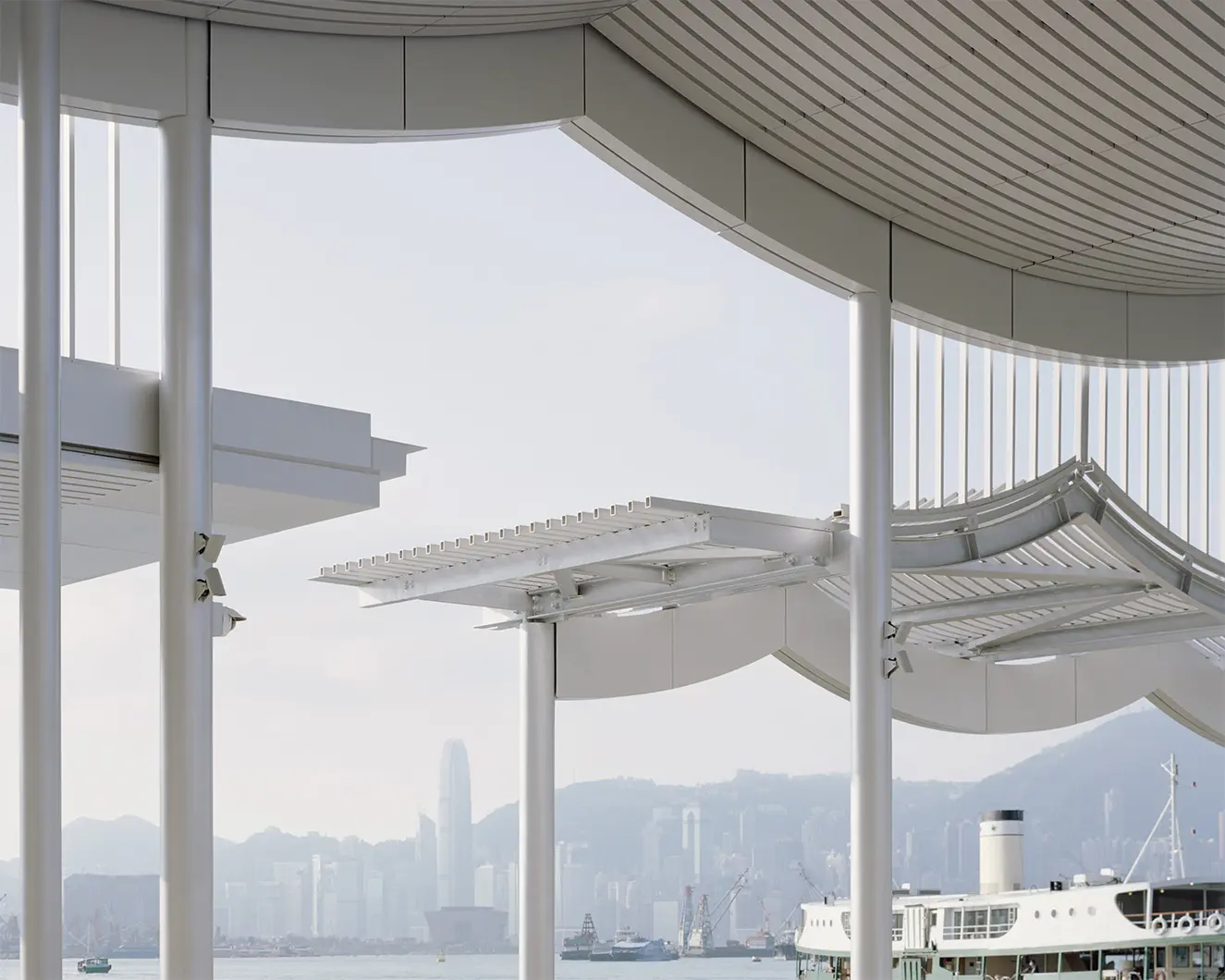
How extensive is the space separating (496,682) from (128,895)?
25.4 m

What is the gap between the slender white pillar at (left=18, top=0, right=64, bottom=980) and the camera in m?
7.33

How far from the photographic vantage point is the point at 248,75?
8.83 m

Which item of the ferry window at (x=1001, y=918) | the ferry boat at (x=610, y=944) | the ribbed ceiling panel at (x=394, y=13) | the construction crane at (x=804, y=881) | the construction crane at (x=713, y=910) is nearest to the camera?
the ribbed ceiling panel at (x=394, y=13)

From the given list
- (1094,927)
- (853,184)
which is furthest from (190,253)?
(1094,927)

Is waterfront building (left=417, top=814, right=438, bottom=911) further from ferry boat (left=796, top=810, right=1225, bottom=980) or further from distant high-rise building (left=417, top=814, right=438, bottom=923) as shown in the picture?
ferry boat (left=796, top=810, right=1225, bottom=980)

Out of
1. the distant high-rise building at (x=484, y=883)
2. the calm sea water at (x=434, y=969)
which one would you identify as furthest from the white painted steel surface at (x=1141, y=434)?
the distant high-rise building at (x=484, y=883)

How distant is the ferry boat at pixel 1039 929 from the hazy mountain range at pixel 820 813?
4720 cm

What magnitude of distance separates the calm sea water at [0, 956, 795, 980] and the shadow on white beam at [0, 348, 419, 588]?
6094 cm

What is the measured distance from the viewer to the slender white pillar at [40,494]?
289 inches

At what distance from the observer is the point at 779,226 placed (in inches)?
472

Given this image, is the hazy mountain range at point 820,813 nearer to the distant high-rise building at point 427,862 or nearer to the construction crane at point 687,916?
the distant high-rise building at point 427,862

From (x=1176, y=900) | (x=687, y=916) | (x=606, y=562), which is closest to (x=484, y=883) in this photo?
(x=687, y=916)

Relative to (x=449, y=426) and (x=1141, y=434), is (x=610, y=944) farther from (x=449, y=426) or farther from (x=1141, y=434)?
(x=1141, y=434)

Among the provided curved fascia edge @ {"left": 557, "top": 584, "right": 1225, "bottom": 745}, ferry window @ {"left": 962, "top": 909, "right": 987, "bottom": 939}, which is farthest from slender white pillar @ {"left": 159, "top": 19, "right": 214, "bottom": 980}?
ferry window @ {"left": 962, "top": 909, "right": 987, "bottom": 939}
